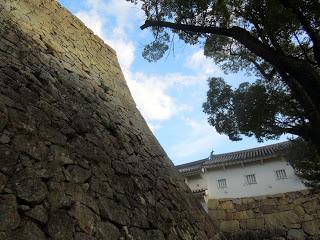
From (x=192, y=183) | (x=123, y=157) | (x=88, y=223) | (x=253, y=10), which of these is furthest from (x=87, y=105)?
(x=192, y=183)

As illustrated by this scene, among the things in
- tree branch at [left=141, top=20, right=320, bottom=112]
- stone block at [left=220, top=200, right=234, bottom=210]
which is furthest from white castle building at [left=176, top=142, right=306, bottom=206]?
tree branch at [left=141, top=20, right=320, bottom=112]

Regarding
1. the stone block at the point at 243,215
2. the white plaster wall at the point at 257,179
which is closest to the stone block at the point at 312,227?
the stone block at the point at 243,215

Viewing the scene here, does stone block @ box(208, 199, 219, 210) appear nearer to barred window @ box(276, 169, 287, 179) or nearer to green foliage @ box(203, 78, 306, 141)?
green foliage @ box(203, 78, 306, 141)

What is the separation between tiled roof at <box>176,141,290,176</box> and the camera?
18.6m

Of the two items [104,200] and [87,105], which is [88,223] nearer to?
[104,200]

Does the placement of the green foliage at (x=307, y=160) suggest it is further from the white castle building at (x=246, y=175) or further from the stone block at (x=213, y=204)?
the white castle building at (x=246, y=175)

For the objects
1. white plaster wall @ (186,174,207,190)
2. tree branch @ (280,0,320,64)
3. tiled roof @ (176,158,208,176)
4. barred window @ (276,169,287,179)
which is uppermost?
tiled roof @ (176,158,208,176)

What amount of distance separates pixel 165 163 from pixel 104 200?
2849mm

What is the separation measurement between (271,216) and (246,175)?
1006 cm

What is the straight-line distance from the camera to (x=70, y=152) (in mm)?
3697

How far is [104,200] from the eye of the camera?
364 cm

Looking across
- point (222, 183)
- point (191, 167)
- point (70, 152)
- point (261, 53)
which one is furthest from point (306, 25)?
point (222, 183)

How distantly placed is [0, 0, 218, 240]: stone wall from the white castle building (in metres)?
12.6

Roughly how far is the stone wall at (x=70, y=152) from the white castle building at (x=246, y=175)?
12.6 metres
